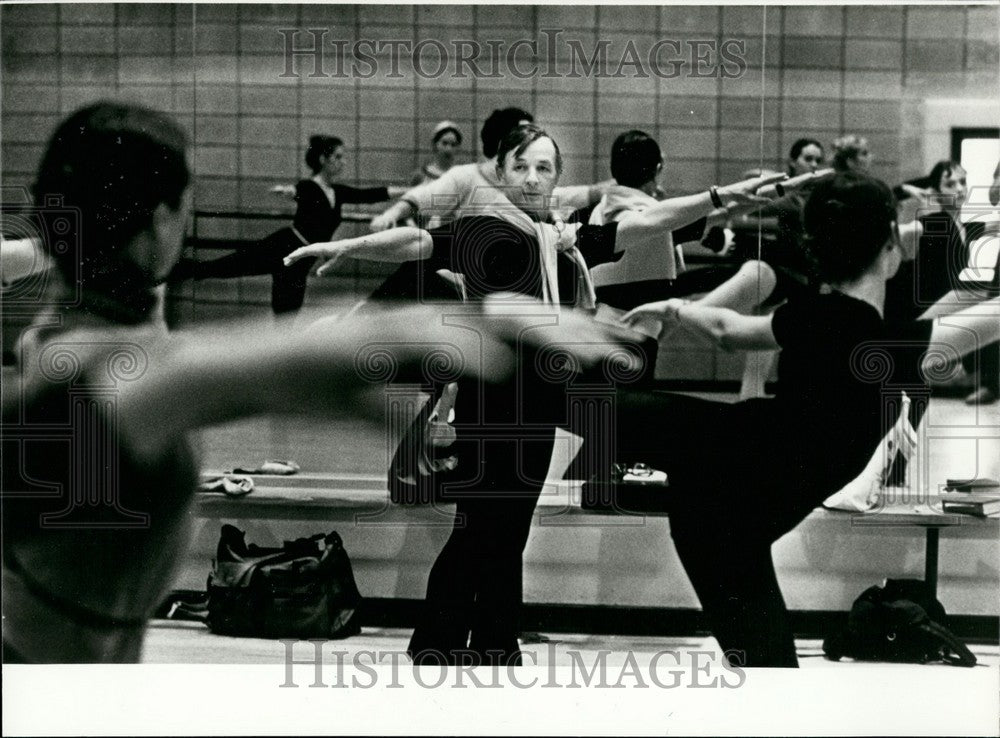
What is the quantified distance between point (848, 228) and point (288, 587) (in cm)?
218

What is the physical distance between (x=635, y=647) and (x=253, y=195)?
1955mm

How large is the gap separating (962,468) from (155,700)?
2.74 metres

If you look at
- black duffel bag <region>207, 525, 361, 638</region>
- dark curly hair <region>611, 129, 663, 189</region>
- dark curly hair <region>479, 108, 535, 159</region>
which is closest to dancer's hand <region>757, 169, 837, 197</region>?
dark curly hair <region>611, 129, 663, 189</region>

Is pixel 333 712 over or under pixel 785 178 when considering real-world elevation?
under

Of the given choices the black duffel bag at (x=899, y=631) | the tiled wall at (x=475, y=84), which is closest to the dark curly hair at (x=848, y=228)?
the tiled wall at (x=475, y=84)

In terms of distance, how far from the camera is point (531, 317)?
420cm

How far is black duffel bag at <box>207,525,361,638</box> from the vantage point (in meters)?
4.33

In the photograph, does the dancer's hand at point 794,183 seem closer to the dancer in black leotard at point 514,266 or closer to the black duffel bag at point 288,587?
the dancer in black leotard at point 514,266

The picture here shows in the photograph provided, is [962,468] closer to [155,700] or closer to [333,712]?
[333,712]

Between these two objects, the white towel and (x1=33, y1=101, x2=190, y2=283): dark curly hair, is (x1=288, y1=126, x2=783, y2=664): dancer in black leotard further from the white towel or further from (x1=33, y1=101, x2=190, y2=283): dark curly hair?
(x1=33, y1=101, x2=190, y2=283): dark curly hair

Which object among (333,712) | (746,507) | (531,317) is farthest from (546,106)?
(333,712)

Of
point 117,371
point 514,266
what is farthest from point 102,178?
point 514,266

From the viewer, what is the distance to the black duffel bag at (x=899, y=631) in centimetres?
432

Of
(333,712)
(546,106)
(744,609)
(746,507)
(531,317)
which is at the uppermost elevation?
(546,106)
